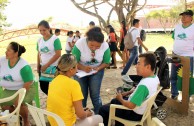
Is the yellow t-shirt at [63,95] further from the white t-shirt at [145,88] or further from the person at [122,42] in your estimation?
the person at [122,42]

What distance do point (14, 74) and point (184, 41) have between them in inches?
110

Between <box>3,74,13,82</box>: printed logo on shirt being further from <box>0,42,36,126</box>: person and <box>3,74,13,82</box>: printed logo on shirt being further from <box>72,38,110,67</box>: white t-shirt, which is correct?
<box>72,38,110,67</box>: white t-shirt

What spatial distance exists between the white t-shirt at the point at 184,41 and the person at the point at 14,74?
254 centimetres

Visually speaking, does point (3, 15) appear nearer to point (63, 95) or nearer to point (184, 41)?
point (184, 41)

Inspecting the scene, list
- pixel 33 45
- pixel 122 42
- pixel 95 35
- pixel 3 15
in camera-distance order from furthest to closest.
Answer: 1. pixel 33 45
2. pixel 3 15
3. pixel 122 42
4. pixel 95 35

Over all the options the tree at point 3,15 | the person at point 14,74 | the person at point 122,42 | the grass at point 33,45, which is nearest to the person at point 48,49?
the person at point 14,74

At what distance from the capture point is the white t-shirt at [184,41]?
4.39 meters

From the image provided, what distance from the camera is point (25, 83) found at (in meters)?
3.38

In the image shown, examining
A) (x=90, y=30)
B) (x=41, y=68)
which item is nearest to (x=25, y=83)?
(x=41, y=68)

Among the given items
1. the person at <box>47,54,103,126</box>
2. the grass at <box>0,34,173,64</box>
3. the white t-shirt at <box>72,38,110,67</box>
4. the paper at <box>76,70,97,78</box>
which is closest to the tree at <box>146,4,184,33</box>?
the grass at <box>0,34,173,64</box>

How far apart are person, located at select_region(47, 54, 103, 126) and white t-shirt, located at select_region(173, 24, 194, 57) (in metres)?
2.56

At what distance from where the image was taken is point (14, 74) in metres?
3.37

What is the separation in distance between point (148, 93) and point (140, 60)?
0.35m

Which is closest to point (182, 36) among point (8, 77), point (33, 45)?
point (8, 77)
